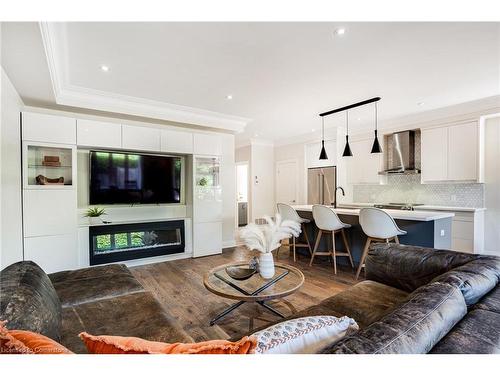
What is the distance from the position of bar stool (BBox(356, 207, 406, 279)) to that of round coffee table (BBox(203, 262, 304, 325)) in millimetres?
1422

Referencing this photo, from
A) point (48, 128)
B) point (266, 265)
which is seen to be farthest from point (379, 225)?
point (48, 128)

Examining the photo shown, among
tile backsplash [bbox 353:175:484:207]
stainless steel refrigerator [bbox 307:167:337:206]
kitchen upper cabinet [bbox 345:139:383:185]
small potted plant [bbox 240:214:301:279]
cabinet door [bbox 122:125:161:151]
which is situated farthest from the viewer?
stainless steel refrigerator [bbox 307:167:337:206]

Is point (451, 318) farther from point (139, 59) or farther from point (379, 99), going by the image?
point (379, 99)

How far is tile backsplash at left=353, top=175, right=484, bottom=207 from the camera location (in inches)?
175

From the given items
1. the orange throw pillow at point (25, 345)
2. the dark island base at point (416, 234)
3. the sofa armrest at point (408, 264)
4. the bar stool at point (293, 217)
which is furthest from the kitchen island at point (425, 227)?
the orange throw pillow at point (25, 345)

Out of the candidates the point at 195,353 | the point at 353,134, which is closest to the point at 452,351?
the point at 195,353

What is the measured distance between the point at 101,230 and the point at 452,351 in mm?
4123

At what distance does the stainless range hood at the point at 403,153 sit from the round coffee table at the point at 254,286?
12.9 feet

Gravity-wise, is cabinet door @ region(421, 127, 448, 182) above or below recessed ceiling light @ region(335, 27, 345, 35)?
below

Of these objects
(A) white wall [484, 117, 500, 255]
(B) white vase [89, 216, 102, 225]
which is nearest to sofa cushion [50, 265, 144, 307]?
(B) white vase [89, 216, 102, 225]

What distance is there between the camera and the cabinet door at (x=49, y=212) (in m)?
3.23

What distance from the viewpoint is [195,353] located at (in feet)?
2.40

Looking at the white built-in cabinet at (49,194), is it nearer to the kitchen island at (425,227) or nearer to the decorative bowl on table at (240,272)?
the decorative bowl on table at (240,272)

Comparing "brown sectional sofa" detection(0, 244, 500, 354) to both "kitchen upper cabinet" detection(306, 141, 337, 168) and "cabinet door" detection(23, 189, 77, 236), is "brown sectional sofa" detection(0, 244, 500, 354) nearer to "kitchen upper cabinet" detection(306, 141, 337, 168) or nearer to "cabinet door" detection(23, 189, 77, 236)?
"cabinet door" detection(23, 189, 77, 236)
